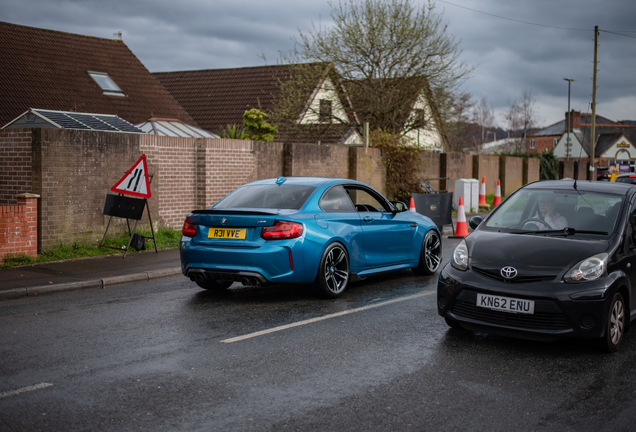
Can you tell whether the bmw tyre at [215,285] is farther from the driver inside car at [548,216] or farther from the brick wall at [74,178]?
the driver inside car at [548,216]

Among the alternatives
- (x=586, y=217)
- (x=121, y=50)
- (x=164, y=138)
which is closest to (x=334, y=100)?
(x=121, y=50)

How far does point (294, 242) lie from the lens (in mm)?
7492

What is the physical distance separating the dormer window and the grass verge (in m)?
13.6

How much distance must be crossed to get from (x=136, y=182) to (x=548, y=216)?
776 cm

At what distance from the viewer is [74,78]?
2495cm

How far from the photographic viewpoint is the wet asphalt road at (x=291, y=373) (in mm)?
4129

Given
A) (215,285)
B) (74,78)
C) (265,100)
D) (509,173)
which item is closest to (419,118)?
(509,173)

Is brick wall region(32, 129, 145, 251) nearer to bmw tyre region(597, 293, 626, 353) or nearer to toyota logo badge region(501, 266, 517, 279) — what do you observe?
toyota logo badge region(501, 266, 517, 279)

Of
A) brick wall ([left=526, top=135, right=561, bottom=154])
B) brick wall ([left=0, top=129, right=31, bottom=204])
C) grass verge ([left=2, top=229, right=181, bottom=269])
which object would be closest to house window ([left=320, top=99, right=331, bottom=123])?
grass verge ([left=2, top=229, right=181, bottom=269])

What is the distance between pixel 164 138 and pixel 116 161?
1701 millimetres

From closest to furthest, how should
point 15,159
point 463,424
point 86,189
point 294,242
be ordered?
1. point 463,424
2. point 294,242
3. point 15,159
4. point 86,189

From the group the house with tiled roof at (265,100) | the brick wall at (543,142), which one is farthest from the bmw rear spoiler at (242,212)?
the brick wall at (543,142)

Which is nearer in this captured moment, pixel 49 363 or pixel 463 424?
pixel 463 424

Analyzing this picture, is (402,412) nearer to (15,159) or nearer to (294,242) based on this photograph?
(294,242)
